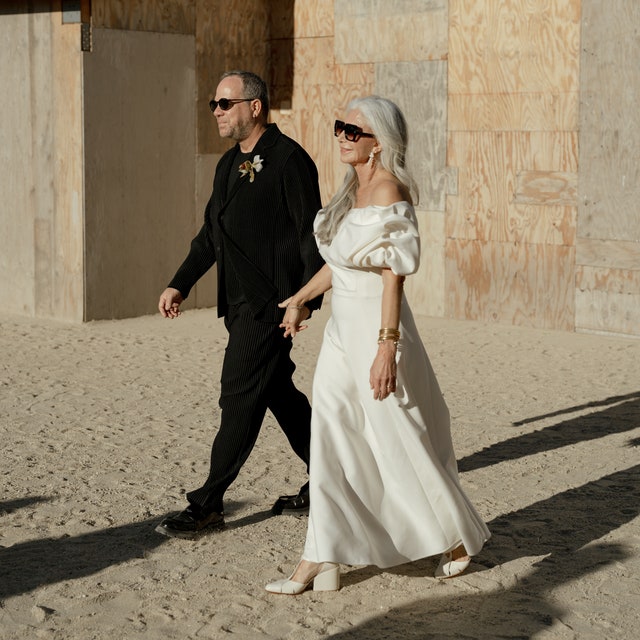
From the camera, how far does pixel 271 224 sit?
18.1 feet

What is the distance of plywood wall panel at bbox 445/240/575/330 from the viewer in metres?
11.1

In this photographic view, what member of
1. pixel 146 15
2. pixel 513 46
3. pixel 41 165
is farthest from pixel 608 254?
pixel 41 165

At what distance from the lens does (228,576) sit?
4953 mm

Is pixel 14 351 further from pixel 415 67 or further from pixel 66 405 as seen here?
pixel 415 67

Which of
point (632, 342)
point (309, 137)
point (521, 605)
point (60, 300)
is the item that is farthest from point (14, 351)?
point (521, 605)

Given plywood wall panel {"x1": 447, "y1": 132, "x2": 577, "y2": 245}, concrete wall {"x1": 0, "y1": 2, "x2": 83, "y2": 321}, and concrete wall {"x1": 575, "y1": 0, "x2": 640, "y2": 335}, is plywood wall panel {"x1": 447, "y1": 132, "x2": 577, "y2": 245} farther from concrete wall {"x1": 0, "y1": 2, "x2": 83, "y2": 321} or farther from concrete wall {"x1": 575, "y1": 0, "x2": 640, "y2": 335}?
concrete wall {"x1": 0, "y1": 2, "x2": 83, "y2": 321}

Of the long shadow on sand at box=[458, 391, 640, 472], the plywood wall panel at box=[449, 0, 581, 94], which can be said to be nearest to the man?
the long shadow on sand at box=[458, 391, 640, 472]

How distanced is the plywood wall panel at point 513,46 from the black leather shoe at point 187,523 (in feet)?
21.0

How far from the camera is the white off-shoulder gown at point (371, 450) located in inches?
183

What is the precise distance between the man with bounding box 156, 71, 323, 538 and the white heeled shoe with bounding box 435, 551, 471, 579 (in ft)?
3.18

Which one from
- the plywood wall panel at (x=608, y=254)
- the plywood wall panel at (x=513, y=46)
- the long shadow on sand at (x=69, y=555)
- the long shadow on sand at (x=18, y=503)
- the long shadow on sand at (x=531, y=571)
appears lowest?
the long shadow on sand at (x=18, y=503)

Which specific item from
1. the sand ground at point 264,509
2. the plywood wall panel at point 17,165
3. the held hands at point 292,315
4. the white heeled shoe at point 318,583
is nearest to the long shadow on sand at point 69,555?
the sand ground at point 264,509

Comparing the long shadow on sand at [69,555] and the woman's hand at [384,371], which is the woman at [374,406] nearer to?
the woman's hand at [384,371]

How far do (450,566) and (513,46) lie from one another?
7003 mm
